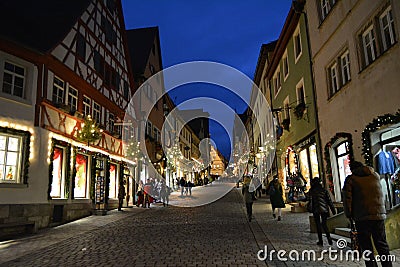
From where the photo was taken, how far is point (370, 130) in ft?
31.2

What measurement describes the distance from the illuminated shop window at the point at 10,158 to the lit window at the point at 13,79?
5.43 feet

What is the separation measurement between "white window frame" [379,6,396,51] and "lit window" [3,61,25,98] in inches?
475

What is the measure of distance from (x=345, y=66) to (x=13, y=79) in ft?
39.3

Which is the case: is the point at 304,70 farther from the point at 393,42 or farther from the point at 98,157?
the point at 98,157

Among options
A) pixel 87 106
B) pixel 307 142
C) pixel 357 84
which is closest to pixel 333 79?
pixel 357 84

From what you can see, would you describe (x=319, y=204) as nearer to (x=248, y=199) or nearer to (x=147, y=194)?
(x=248, y=199)

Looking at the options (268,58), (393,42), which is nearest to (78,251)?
(393,42)

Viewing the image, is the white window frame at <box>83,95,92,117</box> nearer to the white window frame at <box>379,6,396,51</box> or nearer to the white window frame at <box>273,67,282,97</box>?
the white window frame at <box>273,67,282,97</box>

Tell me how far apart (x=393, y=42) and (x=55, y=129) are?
40.2ft

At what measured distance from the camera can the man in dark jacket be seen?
16.3ft

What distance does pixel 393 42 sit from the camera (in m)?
8.77

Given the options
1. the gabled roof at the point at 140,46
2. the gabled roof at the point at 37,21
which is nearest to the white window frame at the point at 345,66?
the gabled roof at the point at 37,21

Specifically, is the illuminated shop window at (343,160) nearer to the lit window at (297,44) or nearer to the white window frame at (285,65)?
the lit window at (297,44)

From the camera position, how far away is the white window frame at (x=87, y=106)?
16.8 m
